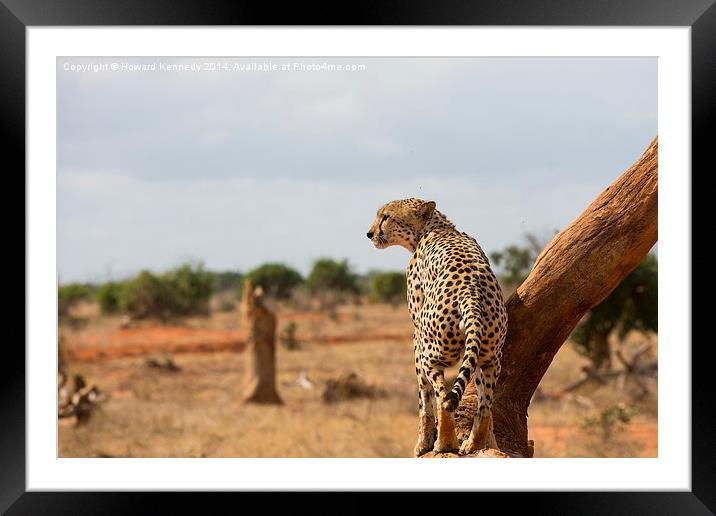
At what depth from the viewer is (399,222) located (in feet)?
17.8

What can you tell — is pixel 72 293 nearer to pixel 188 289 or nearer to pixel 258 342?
pixel 188 289

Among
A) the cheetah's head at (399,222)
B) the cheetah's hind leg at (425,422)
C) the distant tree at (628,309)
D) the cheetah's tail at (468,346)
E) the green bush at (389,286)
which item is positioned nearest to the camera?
the cheetah's tail at (468,346)

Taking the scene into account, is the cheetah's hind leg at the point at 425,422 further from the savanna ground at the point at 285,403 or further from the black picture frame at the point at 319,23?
the savanna ground at the point at 285,403

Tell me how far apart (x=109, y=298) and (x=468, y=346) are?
2978 centimetres

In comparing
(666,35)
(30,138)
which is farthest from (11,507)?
(666,35)

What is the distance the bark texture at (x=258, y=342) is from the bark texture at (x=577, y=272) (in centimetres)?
1175

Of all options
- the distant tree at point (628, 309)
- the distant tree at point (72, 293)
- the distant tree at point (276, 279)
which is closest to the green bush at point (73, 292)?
the distant tree at point (72, 293)

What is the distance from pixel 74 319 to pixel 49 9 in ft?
89.2

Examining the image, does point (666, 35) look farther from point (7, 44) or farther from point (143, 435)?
point (143, 435)

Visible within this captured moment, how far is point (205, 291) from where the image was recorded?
3372 cm

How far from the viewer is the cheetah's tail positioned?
438cm

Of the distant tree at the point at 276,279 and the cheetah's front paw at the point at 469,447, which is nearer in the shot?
the cheetah's front paw at the point at 469,447

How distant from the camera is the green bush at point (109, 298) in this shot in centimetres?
3250

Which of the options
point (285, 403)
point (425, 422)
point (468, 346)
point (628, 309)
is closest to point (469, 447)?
point (425, 422)
